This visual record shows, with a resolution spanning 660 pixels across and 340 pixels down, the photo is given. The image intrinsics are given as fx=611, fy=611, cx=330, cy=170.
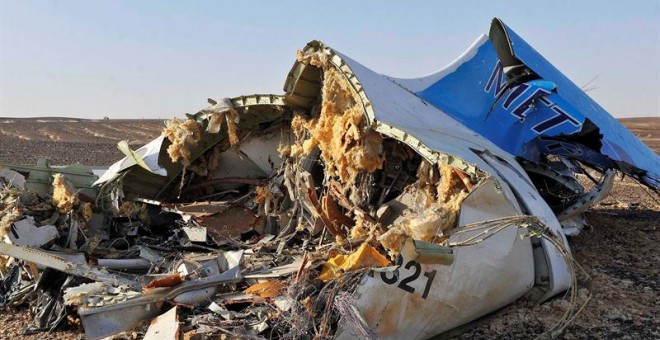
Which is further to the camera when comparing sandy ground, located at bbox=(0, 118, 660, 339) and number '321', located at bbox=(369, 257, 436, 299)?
sandy ground, located at bbox=(0, 118, 660, 339)

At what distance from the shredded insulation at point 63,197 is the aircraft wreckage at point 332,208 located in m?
0.03

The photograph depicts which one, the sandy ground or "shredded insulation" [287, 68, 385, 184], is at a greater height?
"shredded insulation" [287, 68, 385, 184]

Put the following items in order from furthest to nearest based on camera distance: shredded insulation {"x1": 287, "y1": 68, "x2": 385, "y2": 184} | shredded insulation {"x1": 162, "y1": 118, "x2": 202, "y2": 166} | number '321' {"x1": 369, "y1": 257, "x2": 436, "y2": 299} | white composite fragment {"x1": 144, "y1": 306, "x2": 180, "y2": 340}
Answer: shredded insulation {"x1": 162, "y1": 118, "x2": 202, "y2": 166}, shredded insulation {"x1": 287, "y1": 68, "x2": 385, "y2": 184}, number '321' {"x1": 369, "y1": 257, "x2": 436, "y2": 299}, white composite fragment {"x1": 144, "y1": 306, "x2": 180, "y2": 340}

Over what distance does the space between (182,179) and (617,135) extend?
7394 mm

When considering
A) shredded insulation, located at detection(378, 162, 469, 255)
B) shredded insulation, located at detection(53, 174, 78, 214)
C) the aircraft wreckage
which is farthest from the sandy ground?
shredded insulation, located at detection(53, 174, 78, 214)

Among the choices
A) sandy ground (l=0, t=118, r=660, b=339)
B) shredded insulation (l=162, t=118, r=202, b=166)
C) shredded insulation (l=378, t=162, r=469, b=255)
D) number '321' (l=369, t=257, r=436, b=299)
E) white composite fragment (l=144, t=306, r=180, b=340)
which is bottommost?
sandy ground (l=0, t=118, r=660, b=339)

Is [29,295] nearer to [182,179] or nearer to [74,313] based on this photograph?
[74,313]

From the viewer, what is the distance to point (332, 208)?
721cm

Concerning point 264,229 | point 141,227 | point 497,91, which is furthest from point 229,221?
point 497,91

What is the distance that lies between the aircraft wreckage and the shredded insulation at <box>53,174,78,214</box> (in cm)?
3

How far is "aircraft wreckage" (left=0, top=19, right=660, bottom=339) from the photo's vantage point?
5.13 meters

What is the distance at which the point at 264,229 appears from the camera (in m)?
8.52

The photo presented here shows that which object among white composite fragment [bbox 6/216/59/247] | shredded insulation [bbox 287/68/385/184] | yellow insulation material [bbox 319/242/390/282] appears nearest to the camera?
yellow insulation material [bbox 319/242/390/282]

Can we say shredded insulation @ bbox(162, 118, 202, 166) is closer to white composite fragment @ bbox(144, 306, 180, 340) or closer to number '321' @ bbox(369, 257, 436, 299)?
white composite fragment @ bbox(144, 306, 180, 340)
